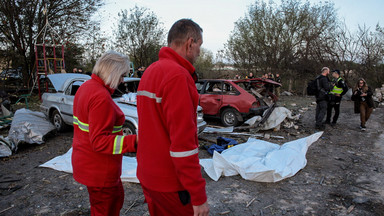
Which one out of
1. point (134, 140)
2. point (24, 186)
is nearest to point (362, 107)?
point (134, 140)

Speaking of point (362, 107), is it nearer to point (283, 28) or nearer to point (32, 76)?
point (283, 28)

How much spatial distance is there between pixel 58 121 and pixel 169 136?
709cm

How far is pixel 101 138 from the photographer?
1681 mm

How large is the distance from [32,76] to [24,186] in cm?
1453

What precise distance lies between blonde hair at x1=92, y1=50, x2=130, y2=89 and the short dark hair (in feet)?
1.92

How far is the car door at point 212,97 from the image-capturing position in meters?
8.27

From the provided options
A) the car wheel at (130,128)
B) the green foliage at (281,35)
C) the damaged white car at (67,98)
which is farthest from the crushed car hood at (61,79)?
the green foliage at (281,35)

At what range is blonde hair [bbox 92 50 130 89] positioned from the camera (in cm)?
183

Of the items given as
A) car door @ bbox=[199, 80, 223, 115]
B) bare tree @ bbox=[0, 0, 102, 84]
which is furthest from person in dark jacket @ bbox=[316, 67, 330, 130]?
bare tree @ bbox=[0, 0, 102, 84]

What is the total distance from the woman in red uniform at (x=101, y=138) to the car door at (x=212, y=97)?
21.2 feet

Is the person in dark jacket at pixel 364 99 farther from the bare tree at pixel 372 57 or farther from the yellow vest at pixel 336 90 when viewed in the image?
the bare tree at pixel 372 57

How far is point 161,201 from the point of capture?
4.72 feet

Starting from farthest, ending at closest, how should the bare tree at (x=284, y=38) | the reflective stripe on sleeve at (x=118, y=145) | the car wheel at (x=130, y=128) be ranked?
1. the bare tree at (x=284, y=38)
2. the car wheel at (x=130, y=128)
3. the reflective stripe on sleeve at (x=118, y=145)

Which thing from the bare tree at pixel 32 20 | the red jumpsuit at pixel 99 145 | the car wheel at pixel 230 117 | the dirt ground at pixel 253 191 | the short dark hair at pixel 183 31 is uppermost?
the bare tree at pixel 32 20
